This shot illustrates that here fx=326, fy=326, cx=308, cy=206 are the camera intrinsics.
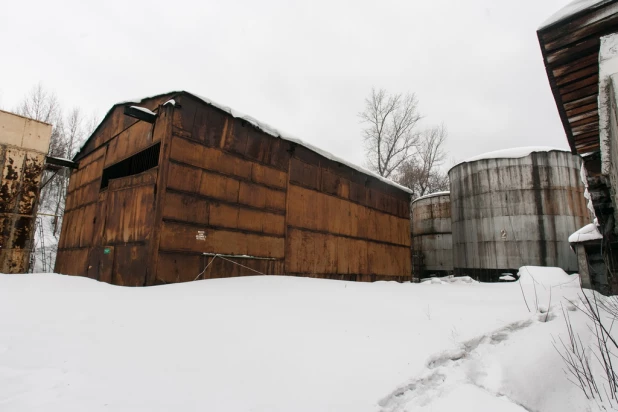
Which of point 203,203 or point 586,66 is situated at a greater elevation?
point 586,66

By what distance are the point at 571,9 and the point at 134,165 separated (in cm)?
939

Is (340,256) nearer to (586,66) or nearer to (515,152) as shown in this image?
(586,66)

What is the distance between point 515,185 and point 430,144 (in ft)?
67.3

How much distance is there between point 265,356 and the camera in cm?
331

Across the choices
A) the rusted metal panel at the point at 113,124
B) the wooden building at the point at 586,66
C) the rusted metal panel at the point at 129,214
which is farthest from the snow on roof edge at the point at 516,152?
the rusted metal panel at the point at 129,214

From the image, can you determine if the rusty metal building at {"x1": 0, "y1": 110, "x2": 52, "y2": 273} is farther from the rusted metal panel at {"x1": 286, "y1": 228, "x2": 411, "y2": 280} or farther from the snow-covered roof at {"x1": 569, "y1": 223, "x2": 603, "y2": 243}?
the snow-covered roof at {"x1": 569, "y1": 223, "x2": 603, "y2": 243}

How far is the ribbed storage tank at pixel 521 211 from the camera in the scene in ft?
44.1

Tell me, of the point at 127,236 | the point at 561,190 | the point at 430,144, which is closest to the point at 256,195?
the point at 127,236

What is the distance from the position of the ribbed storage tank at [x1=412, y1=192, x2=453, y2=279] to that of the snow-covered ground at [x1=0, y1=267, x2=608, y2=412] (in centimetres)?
1361

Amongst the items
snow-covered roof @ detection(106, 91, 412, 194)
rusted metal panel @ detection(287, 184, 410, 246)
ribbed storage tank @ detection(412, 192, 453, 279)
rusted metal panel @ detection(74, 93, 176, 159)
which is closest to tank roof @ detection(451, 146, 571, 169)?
ribbed storage tank @ detection(412, 192, 453, 279)

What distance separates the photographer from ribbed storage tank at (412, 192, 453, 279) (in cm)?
1900

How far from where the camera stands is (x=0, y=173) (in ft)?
31.4

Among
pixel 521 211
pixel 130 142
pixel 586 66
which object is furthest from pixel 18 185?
pixel 521 211

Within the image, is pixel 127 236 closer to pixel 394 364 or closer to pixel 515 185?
pixel 394 364
